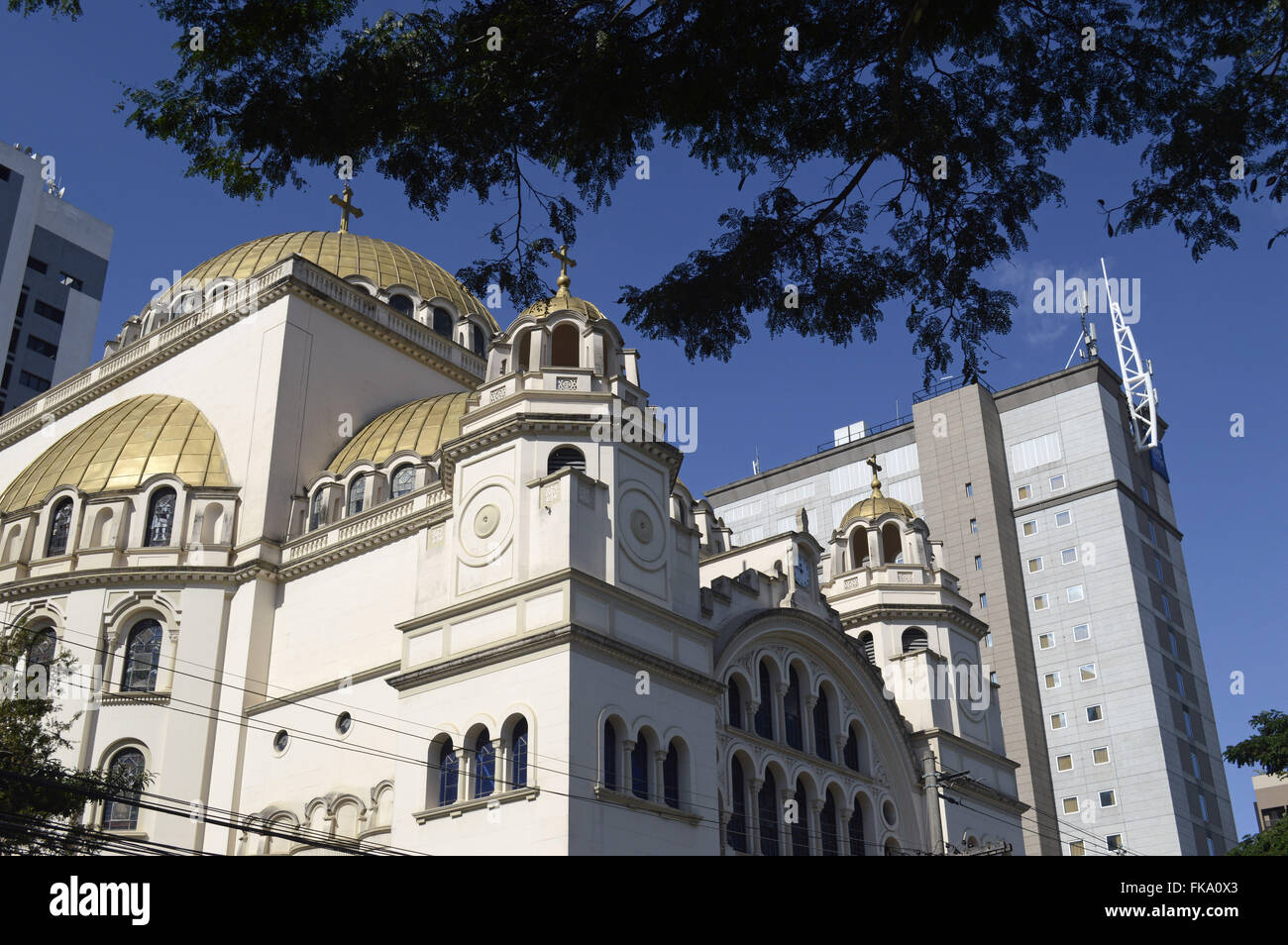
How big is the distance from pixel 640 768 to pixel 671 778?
40.6 inches

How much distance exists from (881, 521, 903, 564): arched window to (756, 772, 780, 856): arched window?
12366 millimetres

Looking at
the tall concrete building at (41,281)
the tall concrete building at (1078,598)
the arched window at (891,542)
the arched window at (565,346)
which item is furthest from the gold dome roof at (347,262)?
the tall concrete building at (41,281)

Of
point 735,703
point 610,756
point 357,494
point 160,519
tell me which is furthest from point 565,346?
point 160,519

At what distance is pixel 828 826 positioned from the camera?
110ft

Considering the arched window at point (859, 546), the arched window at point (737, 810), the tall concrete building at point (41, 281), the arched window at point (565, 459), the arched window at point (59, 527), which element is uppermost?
the tall concrete building at point (41, 281)

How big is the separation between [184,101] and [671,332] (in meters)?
4.85

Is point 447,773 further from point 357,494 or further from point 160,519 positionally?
point 160,519

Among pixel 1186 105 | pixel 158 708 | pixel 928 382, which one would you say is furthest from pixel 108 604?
pixel 1186 105

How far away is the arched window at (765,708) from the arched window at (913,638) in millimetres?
8069

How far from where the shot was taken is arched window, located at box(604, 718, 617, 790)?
2605cm

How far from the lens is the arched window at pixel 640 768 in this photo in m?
26.7

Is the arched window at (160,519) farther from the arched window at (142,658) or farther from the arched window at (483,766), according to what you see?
the arched window at (483,766)

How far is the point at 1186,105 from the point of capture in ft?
37.4

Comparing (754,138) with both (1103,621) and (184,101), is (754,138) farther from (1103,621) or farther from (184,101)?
(1103,621)
